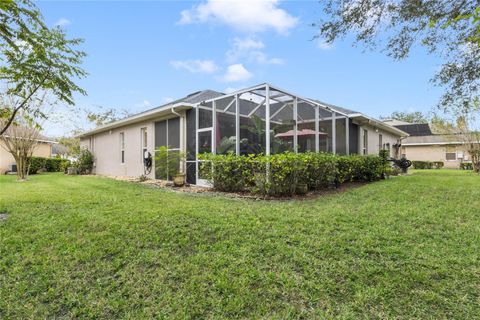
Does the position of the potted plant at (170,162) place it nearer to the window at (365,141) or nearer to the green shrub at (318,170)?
the green shrub at (318,170)

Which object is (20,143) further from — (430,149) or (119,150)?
(430,149)

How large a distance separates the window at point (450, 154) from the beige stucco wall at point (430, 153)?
183 mm

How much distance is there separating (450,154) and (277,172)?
87.2 feet

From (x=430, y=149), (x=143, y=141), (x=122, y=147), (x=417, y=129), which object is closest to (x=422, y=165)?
(x=430, y=149)

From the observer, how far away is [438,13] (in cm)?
520

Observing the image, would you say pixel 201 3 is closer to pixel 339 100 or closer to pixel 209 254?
pixel 209 254

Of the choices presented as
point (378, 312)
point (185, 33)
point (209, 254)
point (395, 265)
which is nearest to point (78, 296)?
point (209, 254)

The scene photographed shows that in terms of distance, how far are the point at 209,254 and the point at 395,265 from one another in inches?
80.9

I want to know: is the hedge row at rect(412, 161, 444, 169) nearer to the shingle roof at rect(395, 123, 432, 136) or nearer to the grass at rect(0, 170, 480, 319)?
the shingle roof at rect(395, 123, 432, 136)

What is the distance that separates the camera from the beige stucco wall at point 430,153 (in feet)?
83.7

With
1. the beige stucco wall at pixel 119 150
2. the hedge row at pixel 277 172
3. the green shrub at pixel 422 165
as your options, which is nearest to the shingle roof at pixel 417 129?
the green shrub at pixel 422 165

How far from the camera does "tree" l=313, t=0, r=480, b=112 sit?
Result: 5602mm

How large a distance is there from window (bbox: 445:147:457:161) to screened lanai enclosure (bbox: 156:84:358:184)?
21385 millimetres

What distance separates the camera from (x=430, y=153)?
26.5m
